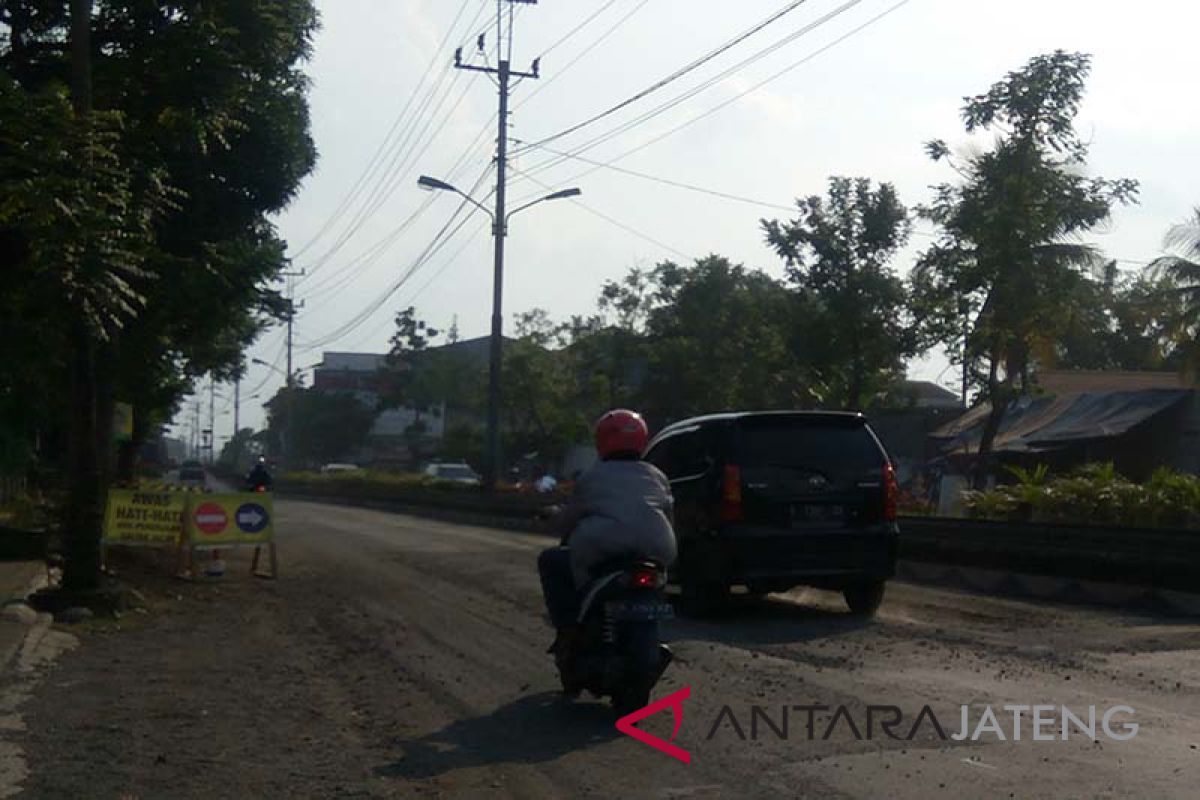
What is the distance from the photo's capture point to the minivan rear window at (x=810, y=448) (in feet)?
40.9

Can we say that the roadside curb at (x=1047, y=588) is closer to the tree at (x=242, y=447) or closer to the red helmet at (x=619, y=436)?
the red helmet at (x=619, y=436)

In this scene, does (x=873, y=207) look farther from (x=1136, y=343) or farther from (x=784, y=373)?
(x=1136, y=343)

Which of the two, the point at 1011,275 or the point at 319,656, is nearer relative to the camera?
the point at 319,656

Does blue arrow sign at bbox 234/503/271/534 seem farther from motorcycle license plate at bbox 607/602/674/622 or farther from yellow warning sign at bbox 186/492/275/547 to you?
motorcycle license plate at bbox 607/602/674/622

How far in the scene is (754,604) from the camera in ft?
45.7

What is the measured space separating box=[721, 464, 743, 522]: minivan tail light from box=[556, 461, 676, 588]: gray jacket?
409 centimetres

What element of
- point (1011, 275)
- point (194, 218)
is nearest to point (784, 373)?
point (1011, 275)

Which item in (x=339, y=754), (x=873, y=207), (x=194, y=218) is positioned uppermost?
(x=873, y=207)

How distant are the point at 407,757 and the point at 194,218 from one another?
1199 centimetres

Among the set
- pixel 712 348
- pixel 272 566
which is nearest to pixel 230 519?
pixel 272 566

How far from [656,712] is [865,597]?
5.18m

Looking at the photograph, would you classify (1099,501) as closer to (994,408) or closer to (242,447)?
(994,408)

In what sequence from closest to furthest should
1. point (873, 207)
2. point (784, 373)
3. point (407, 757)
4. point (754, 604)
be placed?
point (407, 757) → point (754, 604) → point (873, 207) → point (784, 373)

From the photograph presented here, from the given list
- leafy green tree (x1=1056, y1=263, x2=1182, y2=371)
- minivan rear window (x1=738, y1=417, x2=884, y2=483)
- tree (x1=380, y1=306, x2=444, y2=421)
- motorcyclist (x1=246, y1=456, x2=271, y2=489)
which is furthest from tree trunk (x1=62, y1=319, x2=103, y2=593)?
tree (x1=380, y1=306, x2=444, y2=421)
